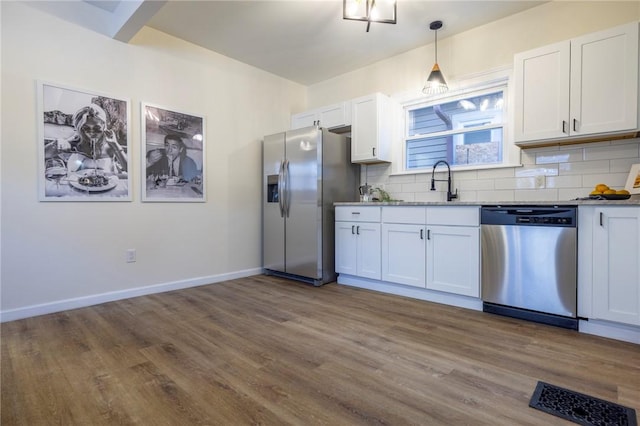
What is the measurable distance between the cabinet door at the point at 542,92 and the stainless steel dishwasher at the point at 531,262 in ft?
2.42

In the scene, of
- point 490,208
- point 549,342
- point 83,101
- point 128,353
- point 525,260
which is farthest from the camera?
point 83,101

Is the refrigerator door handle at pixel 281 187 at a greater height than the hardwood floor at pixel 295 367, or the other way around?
the refrigerator door handle at pixel 281 187

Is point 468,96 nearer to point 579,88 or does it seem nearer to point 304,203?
point 579,88

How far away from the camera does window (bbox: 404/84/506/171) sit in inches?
131

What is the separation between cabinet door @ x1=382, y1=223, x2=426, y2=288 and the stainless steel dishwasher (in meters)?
0.57

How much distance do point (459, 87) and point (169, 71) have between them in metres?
3.16

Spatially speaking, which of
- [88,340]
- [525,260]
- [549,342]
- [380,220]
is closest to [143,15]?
[88,340]

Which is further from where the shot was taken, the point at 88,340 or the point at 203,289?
the point at 203,289

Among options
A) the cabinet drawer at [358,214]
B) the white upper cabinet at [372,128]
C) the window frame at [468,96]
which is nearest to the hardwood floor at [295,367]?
the cabinet drawer at [358,214]

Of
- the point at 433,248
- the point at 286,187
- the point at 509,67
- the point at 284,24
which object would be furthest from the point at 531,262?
the point at 284,24

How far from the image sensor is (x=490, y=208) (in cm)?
271

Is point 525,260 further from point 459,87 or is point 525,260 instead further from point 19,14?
point 19,14

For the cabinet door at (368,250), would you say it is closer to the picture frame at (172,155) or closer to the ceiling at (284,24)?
the picture frame at (172,155)

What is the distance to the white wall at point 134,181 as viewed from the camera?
2.66 meters
